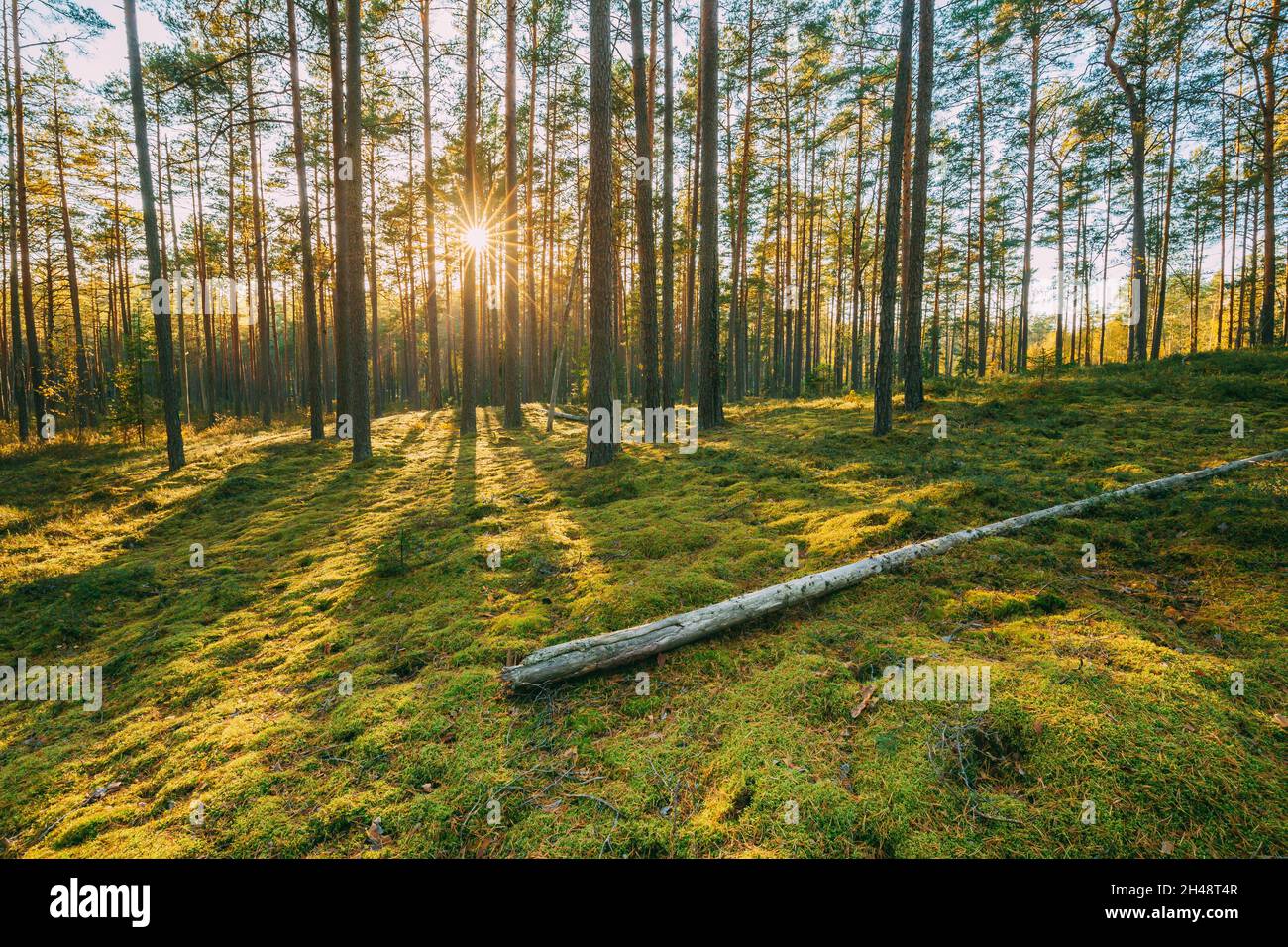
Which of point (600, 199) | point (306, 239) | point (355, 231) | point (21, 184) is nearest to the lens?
point (600, 199)

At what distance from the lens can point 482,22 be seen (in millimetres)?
16641

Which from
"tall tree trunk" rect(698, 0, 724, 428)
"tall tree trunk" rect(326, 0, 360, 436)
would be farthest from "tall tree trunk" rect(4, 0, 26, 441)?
"tall tree trunk" rect(698, 0, 724, 428)

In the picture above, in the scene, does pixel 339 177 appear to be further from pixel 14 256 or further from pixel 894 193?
pixel 14 256

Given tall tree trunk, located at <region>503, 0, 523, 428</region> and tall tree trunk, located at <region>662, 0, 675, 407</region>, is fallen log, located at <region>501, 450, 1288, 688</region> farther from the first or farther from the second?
tall tree trunk, located at <region>503, 0, 523, 428</region>

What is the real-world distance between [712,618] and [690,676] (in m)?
0.55

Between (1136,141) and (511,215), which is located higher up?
(1136,141)

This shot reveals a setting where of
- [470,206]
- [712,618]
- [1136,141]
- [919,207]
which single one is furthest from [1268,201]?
[470,206]

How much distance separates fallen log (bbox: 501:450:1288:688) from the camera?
3801 mm

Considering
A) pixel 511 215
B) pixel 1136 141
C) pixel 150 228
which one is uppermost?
pixel 1136 141

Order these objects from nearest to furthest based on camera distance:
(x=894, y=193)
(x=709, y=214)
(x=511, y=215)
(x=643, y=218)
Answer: (x=894, y=193)
(x=643, y=218)
(x=709, y=214)
(x=511, y=215)

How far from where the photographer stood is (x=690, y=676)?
3809 mm

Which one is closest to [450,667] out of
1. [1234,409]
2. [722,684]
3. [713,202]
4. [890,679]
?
[722,684]

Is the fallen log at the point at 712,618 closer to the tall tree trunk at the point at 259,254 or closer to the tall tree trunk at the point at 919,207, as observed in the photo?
the tall tree trunk at the point at 919,207

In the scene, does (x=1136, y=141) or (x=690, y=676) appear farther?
(x=1136, y=141)
